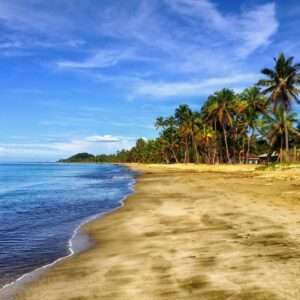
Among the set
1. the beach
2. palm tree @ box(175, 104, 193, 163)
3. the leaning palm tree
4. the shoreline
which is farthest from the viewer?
palm tree @ box(175, 104, 193, 163)

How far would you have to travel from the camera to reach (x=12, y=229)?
14.3m

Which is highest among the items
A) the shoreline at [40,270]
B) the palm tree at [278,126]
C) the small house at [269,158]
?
the palm tree at [278,126]

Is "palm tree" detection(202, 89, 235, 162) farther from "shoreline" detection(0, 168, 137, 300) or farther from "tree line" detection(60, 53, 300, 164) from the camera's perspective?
"shoreline" detection(0, 168, 137, 300)

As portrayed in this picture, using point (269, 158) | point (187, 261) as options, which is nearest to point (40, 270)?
point (187, 261)

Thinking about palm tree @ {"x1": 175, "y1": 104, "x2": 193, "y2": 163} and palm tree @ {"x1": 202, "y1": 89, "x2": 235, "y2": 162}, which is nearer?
palm tree @ {"x1": 202, "y1": 89, "x2": 235, "y2": 162}

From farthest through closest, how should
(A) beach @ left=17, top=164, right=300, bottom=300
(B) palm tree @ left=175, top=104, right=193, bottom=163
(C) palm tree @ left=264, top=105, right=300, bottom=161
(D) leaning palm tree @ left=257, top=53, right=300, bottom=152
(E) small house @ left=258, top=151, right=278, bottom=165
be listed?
(B) palm tree @ left=175, top=104, right=193, bottom=163 → (E) small house @ left=258, top=151, right=278, bottom=165 → (C) palm tree @ left=264, top=105, right=300, bottom=161 → (D) leaning palm tree @ left=257, top=53, right=300, bottom=152 → (A) beach @ left=17, top=164, right=300, bottom=300

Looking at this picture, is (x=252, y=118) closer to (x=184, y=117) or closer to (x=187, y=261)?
(x=184, y=117)

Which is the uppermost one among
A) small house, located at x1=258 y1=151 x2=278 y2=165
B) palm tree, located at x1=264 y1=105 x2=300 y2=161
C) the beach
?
palm tree, located at x1=264 y1=105 x2=300 y2=161

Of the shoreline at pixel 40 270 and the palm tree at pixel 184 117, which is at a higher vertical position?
the palm tree at pixel 184 117

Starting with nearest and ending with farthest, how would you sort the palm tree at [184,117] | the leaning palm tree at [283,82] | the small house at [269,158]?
the leaning palm tree at [283,82] → the small house at [269,158] → the palm tree at [184,117]

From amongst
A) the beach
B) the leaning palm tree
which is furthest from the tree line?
the beach

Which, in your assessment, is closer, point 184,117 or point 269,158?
point 269,158

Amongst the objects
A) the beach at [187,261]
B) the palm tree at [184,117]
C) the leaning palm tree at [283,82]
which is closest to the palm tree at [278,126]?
the leaning palm tree at [283,82]

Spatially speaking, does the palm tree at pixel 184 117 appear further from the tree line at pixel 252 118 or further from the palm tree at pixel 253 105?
the palm tree at pixel 253 105
